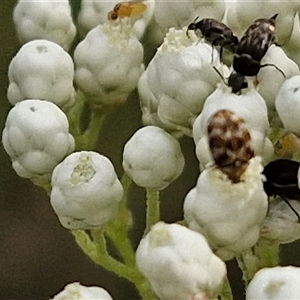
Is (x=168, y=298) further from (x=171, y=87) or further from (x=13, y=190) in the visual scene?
(x=13, y=190)

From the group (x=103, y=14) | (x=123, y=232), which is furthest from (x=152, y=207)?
(x=103, y=14)

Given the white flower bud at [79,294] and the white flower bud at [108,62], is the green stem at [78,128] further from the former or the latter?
the white flower bud at [79,294]

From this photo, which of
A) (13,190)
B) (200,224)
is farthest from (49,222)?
(200,224)

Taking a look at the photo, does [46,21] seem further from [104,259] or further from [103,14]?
[104,259]

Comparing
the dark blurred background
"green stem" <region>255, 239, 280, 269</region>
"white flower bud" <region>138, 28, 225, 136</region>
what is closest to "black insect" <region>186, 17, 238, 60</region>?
"white flower bud" <region>138, 28, 225, 136</region>

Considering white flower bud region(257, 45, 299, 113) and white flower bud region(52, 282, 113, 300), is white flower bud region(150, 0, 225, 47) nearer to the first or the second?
white flower bud region(257, 45, 299, 113)

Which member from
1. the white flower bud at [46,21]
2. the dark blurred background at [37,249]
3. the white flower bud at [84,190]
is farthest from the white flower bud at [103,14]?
the dark blurred background at [37,249]
